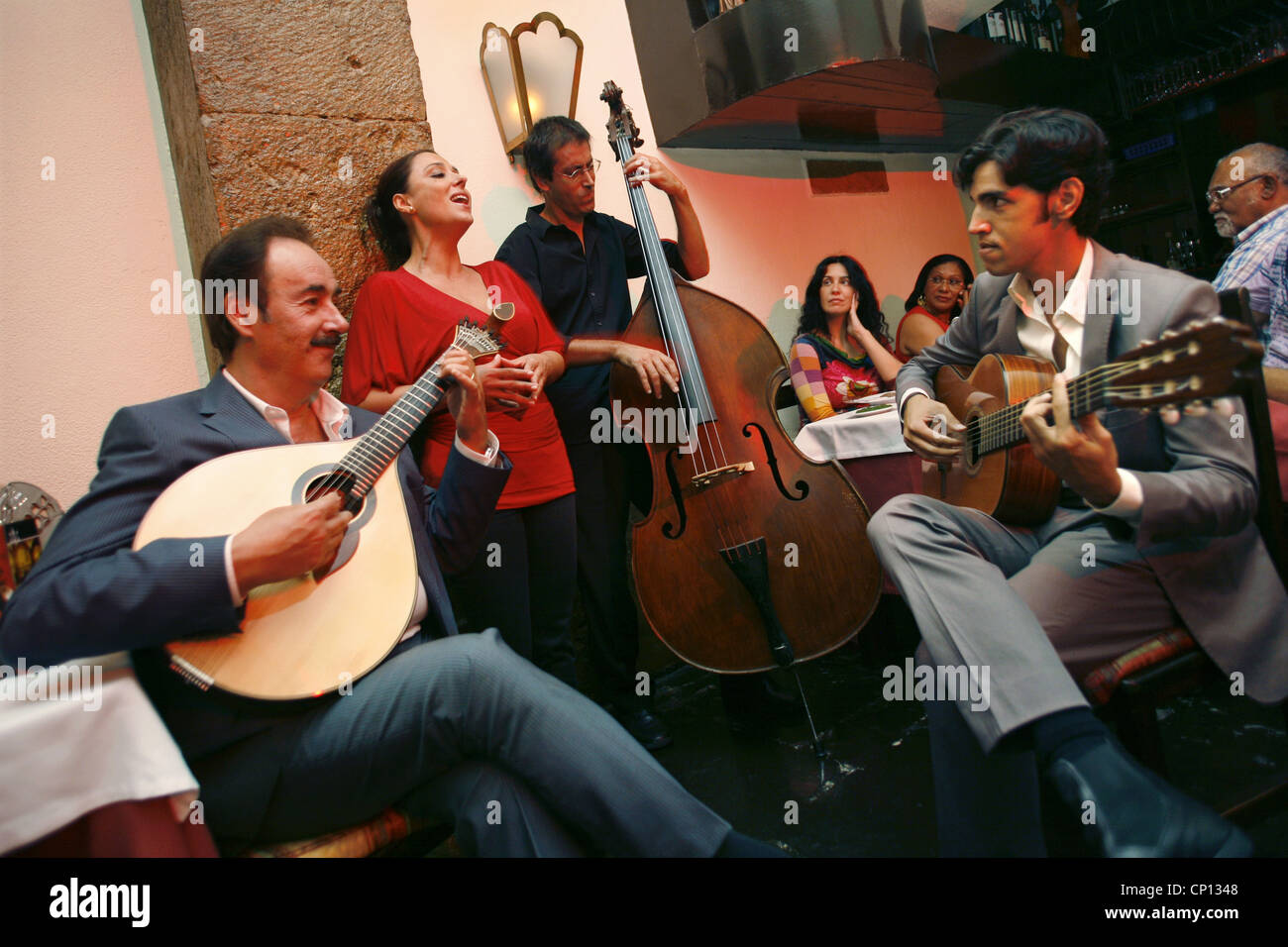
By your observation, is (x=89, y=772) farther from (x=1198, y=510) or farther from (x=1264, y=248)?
(x=1264, y=248)

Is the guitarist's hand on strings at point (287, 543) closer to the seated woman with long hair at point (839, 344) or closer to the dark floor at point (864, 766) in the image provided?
the dark floor at point (864, 766)

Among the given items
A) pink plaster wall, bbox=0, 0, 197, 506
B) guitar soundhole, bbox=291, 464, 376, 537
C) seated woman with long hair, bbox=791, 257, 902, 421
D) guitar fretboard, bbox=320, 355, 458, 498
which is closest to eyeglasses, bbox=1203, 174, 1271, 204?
seated woman with long hair, bbox=791, 257, 902, 421

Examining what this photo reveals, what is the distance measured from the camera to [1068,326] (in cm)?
154

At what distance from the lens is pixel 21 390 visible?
205cm

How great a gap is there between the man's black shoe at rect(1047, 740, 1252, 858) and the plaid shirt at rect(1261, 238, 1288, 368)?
1.57 metres

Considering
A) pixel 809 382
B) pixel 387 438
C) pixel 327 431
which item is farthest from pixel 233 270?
pixel 809 382

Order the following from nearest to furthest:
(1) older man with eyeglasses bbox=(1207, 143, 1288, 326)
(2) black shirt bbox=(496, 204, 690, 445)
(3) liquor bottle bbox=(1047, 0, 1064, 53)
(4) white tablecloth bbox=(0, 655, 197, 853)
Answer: (4) white tablecloth bbox=(0, 655, 197, 853), (2) black shirt bbox=(496, 204, 690, 445), (1) older man with eyeglasses bbox=(1207, 143, 1288, 326), (3) liquor bottle bbox=(1047, 0, 1064, 53)

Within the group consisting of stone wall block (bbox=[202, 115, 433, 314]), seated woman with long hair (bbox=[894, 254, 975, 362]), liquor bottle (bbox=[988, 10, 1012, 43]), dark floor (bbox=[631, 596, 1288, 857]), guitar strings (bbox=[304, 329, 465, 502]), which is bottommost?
dark floor (bbox=[631, 596, 1288, 857])

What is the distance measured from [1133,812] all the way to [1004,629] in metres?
0.30

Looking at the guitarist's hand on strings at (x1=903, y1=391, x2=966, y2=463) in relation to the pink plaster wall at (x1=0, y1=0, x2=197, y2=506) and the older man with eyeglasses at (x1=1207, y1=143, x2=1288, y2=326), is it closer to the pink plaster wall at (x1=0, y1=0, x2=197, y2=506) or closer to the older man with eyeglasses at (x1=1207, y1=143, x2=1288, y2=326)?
the older man with eyeglasses at (x1=1207, y1=143, x2=1288, y2=326)

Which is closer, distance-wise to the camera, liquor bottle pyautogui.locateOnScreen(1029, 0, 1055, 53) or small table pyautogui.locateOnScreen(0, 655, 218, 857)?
small table pyautogui.locateOnScreen(0, 655, 218, 857)

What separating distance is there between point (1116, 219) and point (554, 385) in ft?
16.9

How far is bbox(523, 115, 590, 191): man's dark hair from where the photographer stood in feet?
8.12
